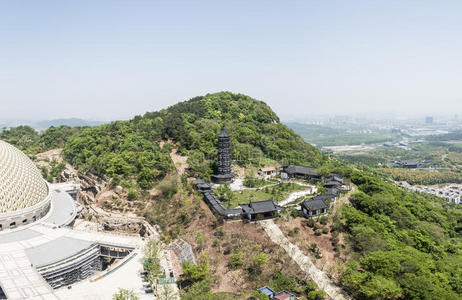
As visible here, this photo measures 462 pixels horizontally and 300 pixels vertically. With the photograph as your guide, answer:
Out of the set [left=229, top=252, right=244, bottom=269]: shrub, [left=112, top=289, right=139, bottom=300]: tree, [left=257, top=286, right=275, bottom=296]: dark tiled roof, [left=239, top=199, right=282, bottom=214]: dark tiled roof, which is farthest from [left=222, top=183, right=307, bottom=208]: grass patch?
[left=112, top=289, right=139, bottom=300]: tree

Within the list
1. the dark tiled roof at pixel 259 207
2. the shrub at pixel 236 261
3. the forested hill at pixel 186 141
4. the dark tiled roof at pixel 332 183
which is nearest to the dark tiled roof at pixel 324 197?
the dark tiled roof at pixel 332 183

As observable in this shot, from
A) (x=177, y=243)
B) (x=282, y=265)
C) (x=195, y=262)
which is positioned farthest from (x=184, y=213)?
(x=282, y=265)

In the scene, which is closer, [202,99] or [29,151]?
[29,151]

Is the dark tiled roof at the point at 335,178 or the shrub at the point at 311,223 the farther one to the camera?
the dark tiled roof at the point at 335,178

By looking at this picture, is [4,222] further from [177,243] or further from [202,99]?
Result: [202,99]

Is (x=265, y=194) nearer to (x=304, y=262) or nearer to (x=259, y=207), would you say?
(x=259, y=207)

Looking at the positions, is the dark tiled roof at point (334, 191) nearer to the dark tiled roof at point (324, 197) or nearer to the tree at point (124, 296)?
the dark tiled roof at point (324, 197)

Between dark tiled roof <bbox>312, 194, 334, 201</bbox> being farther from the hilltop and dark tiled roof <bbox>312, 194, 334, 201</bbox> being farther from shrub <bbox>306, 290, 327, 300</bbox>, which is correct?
shrub <bbox>306, 290, 327, 300</bbox>
